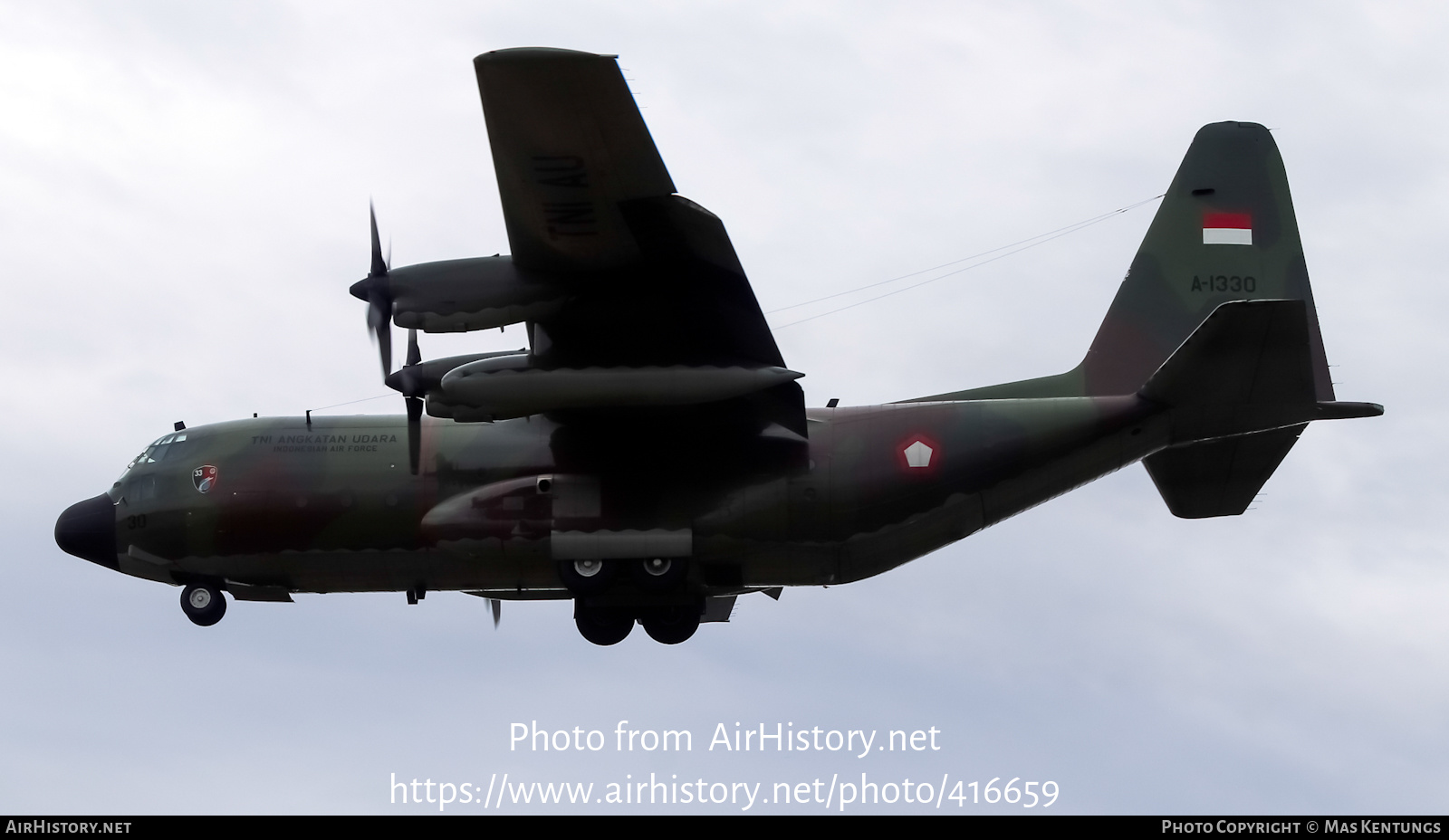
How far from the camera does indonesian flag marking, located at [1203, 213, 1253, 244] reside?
2100cm

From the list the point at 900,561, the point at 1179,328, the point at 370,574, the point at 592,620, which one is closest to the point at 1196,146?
the point at 1179,328

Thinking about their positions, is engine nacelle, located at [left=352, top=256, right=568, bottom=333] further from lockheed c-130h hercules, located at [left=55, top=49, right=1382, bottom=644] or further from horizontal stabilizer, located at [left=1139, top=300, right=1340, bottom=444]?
horizontal stabilizer, located at [left=1139, top=300, right=1340, bottom=444]

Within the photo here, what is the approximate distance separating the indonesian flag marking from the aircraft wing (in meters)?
5.79

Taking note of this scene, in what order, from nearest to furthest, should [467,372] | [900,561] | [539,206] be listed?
1. [539,206]
2. [467,372]
3. [900,561]

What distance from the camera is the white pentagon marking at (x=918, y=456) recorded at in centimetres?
1917

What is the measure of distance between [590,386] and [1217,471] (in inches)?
289

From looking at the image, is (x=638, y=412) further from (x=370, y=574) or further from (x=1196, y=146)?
(x=1196, y=146)

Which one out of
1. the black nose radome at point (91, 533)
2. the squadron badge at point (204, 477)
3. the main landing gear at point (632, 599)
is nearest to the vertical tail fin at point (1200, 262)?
the main landing gear at point (632, 599)

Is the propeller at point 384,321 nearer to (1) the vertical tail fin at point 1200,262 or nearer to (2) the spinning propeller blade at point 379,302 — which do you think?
(2) the spinning propeller blade at point 379,302

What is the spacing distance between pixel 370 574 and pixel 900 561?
19.5ft

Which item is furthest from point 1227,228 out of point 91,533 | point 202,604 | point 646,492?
point 91,533

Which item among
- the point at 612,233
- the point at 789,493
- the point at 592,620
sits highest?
the point at 612,233

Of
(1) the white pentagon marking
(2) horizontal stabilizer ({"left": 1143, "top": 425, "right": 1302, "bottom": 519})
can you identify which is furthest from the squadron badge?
(2) horizontal stabilizer ({"left": 1143, "top": 425, "right": 1302, "bottom": 519})

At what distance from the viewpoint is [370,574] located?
20.2 metres
